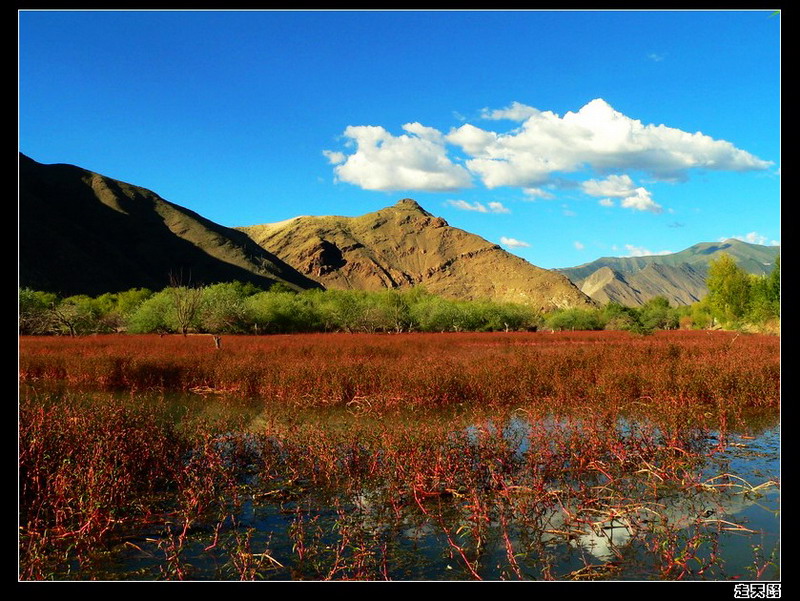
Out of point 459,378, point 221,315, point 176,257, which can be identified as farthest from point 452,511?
point 176,257

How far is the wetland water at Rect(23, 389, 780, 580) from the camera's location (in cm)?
452

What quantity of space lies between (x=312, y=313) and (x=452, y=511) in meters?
48.8

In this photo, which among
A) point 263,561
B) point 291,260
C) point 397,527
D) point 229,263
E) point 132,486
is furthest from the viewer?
point 291,260

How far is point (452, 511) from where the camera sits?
575 centimetres

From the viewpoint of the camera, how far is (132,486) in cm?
627

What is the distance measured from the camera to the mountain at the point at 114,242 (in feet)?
273

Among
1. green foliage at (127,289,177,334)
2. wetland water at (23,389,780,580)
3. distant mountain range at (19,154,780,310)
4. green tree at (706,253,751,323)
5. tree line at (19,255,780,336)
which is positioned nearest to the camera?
wetland water at (23,389,780,580)

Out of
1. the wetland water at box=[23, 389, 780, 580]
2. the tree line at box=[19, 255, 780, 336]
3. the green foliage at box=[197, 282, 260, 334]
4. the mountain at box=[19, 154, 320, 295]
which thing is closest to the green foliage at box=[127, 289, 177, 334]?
the tree line at box=[19, 255, 780, 336]

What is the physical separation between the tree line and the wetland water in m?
30.6

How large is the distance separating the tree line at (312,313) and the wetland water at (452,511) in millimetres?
30646

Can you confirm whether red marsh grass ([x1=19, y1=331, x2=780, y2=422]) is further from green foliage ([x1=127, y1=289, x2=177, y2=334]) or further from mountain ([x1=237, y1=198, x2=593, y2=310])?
mountain ([x1=237, y1=198, x2=593, y2=310])
